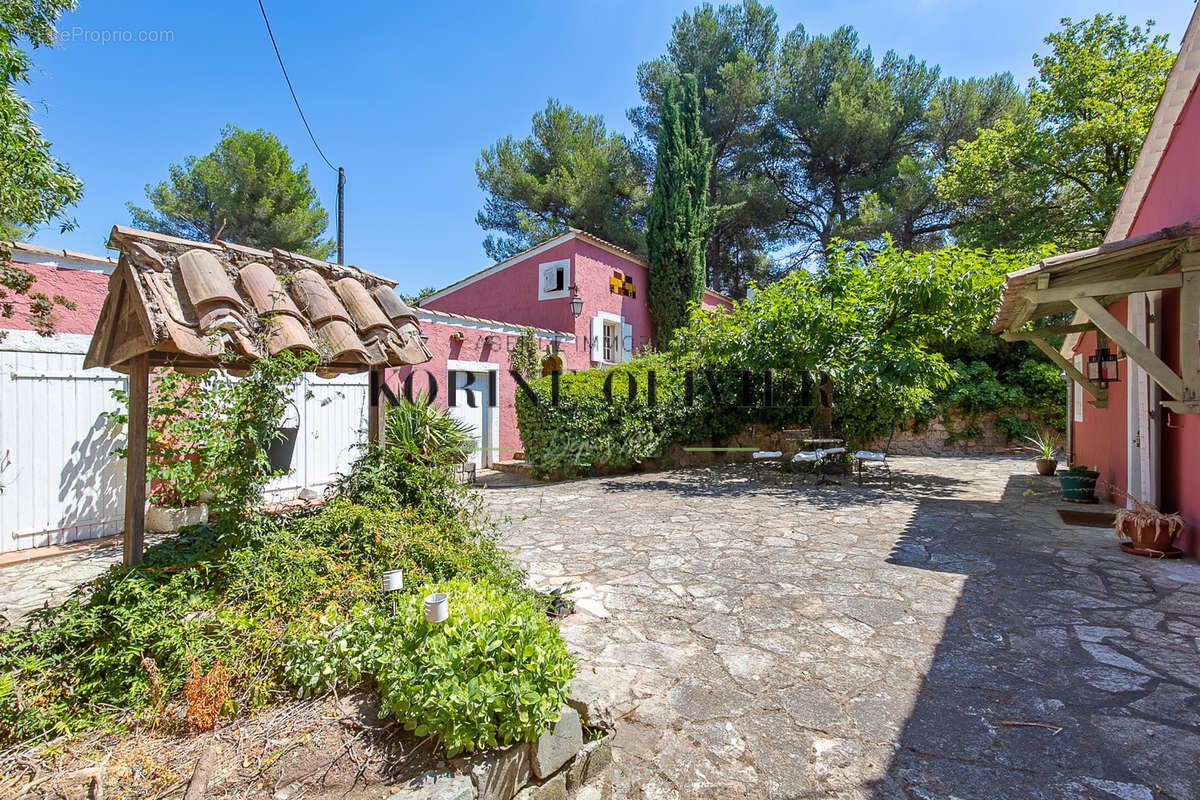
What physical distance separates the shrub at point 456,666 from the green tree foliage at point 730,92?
63.0 ft

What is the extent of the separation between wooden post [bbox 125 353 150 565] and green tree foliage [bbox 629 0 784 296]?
18.9 m

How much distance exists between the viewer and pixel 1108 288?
4.68 metres

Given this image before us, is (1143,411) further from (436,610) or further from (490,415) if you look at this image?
(490,415)

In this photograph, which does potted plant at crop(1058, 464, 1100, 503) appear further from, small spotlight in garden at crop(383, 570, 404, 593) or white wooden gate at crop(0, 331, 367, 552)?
white wooden gate at crop(0, 331, 367, 552)

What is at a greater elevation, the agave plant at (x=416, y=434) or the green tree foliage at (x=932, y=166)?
the green tree foliage at (x=932, y=166)

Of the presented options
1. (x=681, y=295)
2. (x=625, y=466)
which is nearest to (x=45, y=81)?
(x=625, y=466)

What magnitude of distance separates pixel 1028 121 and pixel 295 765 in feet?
66.4

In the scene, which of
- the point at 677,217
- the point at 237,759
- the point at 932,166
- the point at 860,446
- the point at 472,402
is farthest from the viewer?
the point at 932,166

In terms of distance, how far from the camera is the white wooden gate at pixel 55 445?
5219 mm

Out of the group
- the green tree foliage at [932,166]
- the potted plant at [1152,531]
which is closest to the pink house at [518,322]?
the green tree foliage at [932,166]

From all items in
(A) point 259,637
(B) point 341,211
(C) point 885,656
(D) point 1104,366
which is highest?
(B) point 341,211

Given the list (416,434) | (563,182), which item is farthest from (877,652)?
(563,182)

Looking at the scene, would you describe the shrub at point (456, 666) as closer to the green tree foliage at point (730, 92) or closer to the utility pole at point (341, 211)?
the utility pole at point (341, 211)

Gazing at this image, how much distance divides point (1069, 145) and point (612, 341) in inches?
484
